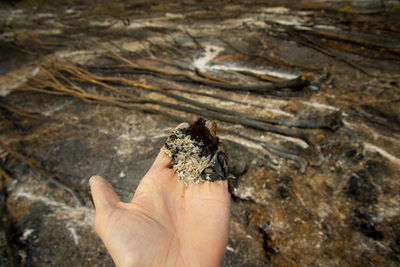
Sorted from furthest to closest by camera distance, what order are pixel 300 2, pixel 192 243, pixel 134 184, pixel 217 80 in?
pixel 300 2
pixel 217 80
pixel 134 184
pixel 192 243

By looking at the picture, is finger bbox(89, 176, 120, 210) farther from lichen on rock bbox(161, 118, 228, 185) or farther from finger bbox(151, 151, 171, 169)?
lichen on rock bbox(161, 118, 228, 185)

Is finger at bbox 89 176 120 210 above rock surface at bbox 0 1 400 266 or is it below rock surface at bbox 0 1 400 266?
above

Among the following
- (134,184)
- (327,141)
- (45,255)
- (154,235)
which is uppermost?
(154,235)

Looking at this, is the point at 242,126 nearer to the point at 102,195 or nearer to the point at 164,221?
the point at 164,221

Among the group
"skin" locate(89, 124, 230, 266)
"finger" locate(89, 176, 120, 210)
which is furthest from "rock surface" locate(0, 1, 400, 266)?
"finger" locate(89, 176, 120, 210)

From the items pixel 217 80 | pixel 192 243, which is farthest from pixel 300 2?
pixel 192 243

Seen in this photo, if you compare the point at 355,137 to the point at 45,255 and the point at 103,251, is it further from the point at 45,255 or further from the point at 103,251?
the point at 45,255

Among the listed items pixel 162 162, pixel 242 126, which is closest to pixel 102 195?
pixel 162 162

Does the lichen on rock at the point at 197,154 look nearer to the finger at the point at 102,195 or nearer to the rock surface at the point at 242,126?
the finger at the point at 102,195
